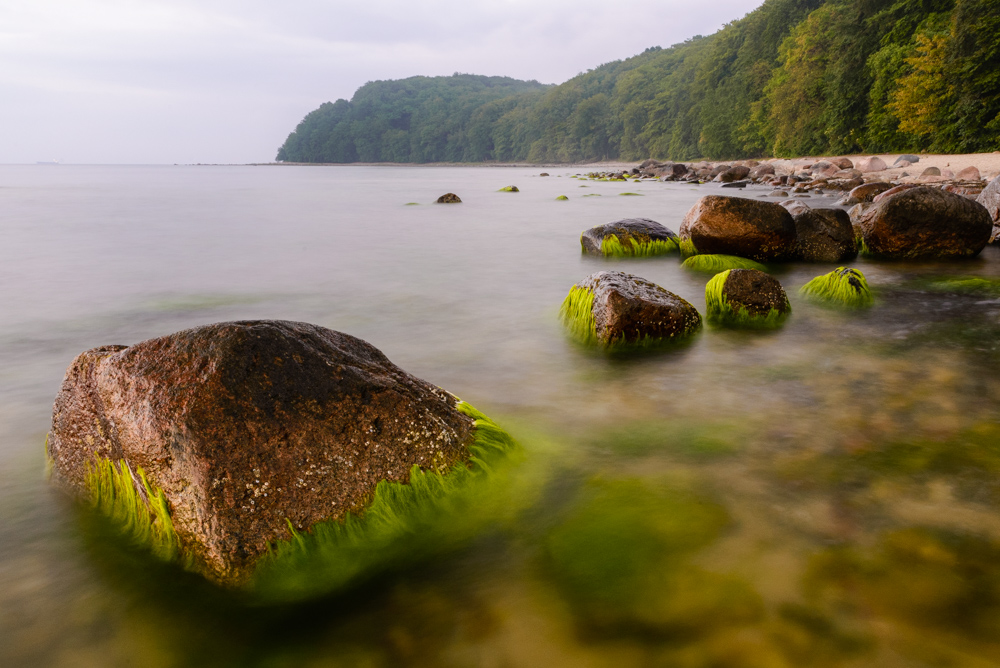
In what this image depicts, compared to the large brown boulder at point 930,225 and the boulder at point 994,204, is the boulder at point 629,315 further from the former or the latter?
the boulder at point 994,204

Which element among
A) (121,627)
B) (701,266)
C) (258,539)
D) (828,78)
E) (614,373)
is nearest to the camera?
(121,627)

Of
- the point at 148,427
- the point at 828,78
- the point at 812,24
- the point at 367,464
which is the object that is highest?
the point at 812,24

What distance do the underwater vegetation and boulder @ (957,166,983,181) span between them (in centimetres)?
2638

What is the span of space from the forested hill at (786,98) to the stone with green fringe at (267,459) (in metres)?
34.7

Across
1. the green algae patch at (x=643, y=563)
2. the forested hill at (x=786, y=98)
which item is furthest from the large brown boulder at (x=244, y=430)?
the forested hill at (x=786, y=98)

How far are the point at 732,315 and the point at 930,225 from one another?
5494 millimetres

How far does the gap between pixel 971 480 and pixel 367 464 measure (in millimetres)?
2823

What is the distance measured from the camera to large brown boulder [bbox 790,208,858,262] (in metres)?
9.27

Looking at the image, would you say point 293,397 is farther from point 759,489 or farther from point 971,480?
point 971,480

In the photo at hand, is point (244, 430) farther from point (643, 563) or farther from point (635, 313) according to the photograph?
point (635, 313)

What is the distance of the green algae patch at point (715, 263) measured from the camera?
28.8ft

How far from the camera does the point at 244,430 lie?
2355 mm

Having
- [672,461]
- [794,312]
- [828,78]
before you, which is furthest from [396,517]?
[828,78]

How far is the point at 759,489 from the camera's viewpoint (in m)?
2.79
